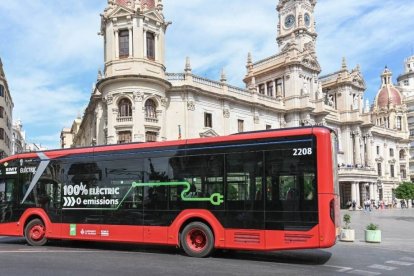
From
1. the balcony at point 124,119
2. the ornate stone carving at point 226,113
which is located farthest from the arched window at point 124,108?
the ornate stone carving at point 226,113

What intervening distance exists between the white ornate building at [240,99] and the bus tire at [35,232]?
21.6 meters

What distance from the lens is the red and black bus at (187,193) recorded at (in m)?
11.3

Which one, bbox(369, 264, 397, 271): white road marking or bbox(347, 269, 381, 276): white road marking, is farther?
bbox(369, 264, 397, 271): white road marking

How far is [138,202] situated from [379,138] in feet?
222

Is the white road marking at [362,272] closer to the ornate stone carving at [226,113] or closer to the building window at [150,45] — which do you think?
the building window at [150,45]

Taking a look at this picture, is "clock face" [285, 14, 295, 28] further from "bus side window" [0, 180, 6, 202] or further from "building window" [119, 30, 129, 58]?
"bus side window" [0, 180, 6, 202]

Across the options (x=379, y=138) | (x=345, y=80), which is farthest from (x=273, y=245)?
(x=379, y=138)

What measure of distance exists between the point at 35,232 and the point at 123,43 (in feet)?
82.8

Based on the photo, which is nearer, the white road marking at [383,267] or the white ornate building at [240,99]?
the white road marking at [383,267]

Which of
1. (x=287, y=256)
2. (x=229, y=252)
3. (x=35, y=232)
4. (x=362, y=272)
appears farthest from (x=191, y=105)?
(x=362, y=272)

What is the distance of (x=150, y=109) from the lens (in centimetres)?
3856

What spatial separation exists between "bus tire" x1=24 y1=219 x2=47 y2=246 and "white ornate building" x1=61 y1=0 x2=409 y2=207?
2160cm

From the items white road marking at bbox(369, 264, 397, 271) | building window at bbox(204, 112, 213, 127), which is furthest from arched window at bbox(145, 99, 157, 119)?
white road marking at bbox(369, 264, 397, 271)

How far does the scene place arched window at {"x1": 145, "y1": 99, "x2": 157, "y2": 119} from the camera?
1503 inches
